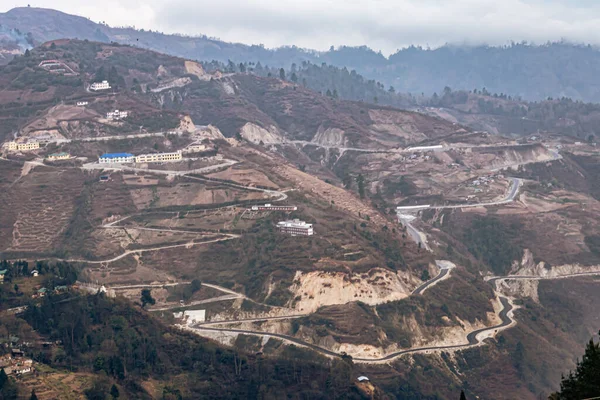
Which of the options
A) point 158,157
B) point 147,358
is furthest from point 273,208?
point 147,358

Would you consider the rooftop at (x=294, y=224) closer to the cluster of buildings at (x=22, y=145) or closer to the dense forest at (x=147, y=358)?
the dense forest at (x=147, y=358)

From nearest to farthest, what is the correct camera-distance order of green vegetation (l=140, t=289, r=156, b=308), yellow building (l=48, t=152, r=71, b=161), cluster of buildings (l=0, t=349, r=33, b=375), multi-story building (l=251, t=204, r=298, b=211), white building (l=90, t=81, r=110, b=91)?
cluster of buildings (l=0, t=349, r=33, b=375) → green vegetation (l=140, t=289, r=156, b=308) → multi-story building (l=251, t=204, r=298, b=211) → yellow building (l=48, t=152, r=71, b=161) → white building (l=90, t=81, r=110, b=91)

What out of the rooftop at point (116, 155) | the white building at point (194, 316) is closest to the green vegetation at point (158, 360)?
the white building at point (194, 316)

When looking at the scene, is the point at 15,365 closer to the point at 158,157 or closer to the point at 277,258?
the point at 277,258

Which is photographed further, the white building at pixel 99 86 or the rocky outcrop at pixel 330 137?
the rocky outcrop at pixel 330 137

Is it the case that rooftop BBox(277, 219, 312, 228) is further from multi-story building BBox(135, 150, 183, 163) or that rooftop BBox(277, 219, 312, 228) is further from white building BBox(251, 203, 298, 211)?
multi-story building BBox(135, 150, 183, 163)

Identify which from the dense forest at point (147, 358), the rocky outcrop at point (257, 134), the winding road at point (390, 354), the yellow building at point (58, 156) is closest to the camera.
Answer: the dense forest at point (147, 358)

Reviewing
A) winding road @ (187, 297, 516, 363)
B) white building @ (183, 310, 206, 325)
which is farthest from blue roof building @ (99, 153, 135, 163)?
winding road @ (187, 297, 516, 363)

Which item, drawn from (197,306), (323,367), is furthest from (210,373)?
(197,306)
